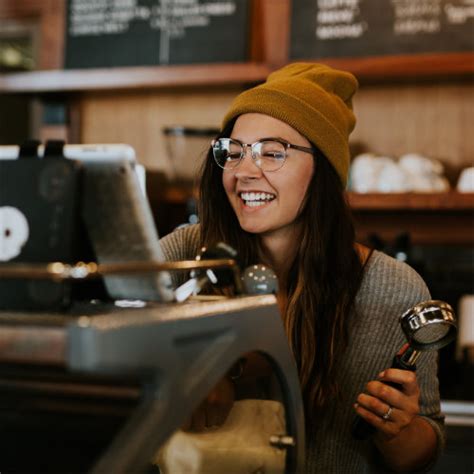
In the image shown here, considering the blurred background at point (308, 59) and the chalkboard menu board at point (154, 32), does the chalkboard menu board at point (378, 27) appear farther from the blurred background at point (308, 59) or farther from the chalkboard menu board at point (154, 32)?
the chalkboard menu board at point (154, 32)

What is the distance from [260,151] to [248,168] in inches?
1.5

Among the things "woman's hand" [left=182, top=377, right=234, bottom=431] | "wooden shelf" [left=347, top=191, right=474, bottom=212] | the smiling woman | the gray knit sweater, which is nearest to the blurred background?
"wooden shelf" [left=347, top=191, right=474, bottom=212]

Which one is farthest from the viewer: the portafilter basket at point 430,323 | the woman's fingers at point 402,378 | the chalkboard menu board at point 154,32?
the chalkboard menu board at point 154,32

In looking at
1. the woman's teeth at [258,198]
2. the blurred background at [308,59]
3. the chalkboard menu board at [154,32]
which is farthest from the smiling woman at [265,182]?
the chalkboard menu board at [154,32]

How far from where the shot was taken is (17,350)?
0.57 meters

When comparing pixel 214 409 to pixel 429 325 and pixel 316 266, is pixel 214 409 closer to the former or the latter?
pixel 429 325

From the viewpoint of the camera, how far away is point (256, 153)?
1.39 m

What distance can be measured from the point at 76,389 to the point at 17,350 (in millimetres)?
185

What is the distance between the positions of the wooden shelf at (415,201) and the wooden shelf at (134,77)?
55 cm

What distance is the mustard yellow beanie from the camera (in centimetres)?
139

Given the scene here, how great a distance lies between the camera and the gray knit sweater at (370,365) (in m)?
1.37

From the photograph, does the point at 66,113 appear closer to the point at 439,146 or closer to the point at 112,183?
the point at 439,146

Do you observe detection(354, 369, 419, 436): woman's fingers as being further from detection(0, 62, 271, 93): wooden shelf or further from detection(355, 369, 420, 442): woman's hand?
detection(0, 62, 271, 93): wooden shelf

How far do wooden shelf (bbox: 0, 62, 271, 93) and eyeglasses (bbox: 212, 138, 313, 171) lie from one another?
4.31 ft
